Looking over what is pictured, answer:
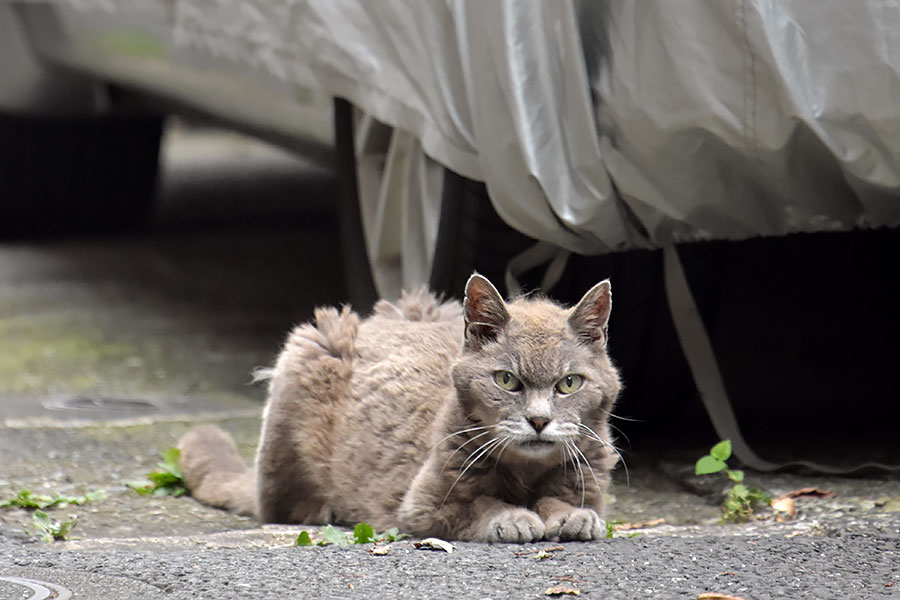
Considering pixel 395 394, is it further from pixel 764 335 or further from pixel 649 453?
pixel 764 335

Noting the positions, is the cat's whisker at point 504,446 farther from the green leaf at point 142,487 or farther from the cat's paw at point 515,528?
the green leaf at point 142,487

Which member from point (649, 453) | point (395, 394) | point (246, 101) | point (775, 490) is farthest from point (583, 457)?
point (246, 101)

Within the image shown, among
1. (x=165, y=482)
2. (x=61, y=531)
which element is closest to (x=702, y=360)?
(x=165, y=482)

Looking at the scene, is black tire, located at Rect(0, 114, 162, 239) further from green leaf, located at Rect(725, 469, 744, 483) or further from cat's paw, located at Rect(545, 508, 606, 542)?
cat's paw, located at Rect(545, 508, 606, 542)

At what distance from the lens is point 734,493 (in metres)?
3.74

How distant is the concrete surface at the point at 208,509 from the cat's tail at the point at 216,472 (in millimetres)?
61

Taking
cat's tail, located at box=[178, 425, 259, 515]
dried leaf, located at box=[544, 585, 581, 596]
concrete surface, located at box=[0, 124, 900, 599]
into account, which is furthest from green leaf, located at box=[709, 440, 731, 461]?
cat's tail, located at box=[178, 425, 259, 515]

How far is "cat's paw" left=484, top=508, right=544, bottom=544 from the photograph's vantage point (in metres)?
3.13

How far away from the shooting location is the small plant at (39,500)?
3.77m

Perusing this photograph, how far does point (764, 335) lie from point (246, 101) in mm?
2129

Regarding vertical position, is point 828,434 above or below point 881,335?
below

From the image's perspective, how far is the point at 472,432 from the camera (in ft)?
10.6

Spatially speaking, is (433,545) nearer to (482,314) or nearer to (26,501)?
(482,314)

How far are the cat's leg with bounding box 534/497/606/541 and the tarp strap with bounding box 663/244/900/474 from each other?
0.96m
